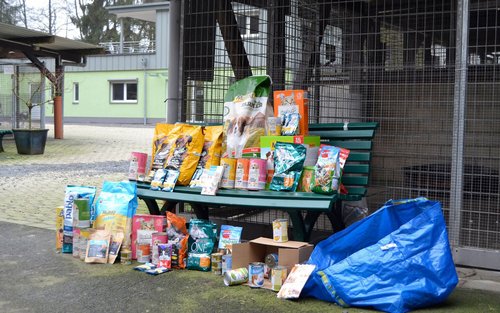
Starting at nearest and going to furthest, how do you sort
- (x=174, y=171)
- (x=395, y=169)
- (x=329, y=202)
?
1. (x=329, y=202)
2. (x=174, y=171)
3. (x=395, y=169)

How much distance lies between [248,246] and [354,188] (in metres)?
1.08

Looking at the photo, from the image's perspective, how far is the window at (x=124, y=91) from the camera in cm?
3189

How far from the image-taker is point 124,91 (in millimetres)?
32125

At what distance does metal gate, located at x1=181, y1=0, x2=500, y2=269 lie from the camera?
18.5ft

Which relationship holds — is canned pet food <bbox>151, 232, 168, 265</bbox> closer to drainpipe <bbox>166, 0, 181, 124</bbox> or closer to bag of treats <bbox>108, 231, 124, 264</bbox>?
bag of treats <bbox>108, 231, 124, 264</bbox>

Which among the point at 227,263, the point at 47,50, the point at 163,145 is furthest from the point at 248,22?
the point at 47,50

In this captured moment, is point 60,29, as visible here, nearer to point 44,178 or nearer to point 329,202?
point 44,178

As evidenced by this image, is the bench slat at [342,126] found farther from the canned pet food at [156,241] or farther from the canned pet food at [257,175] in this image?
the canned pet food at [156,241]

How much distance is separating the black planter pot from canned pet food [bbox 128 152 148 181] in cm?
993

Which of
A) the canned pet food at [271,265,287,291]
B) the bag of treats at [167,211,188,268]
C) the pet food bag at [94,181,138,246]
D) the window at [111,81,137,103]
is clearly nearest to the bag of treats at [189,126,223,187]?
the bag of treats at [167,211,188,268]

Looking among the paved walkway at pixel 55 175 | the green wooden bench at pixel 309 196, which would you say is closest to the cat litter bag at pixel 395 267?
the green wooden bench at pixel 309 196

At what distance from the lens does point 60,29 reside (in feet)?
140

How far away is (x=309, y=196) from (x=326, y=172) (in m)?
0.22

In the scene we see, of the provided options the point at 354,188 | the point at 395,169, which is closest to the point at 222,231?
the point at 354,188
